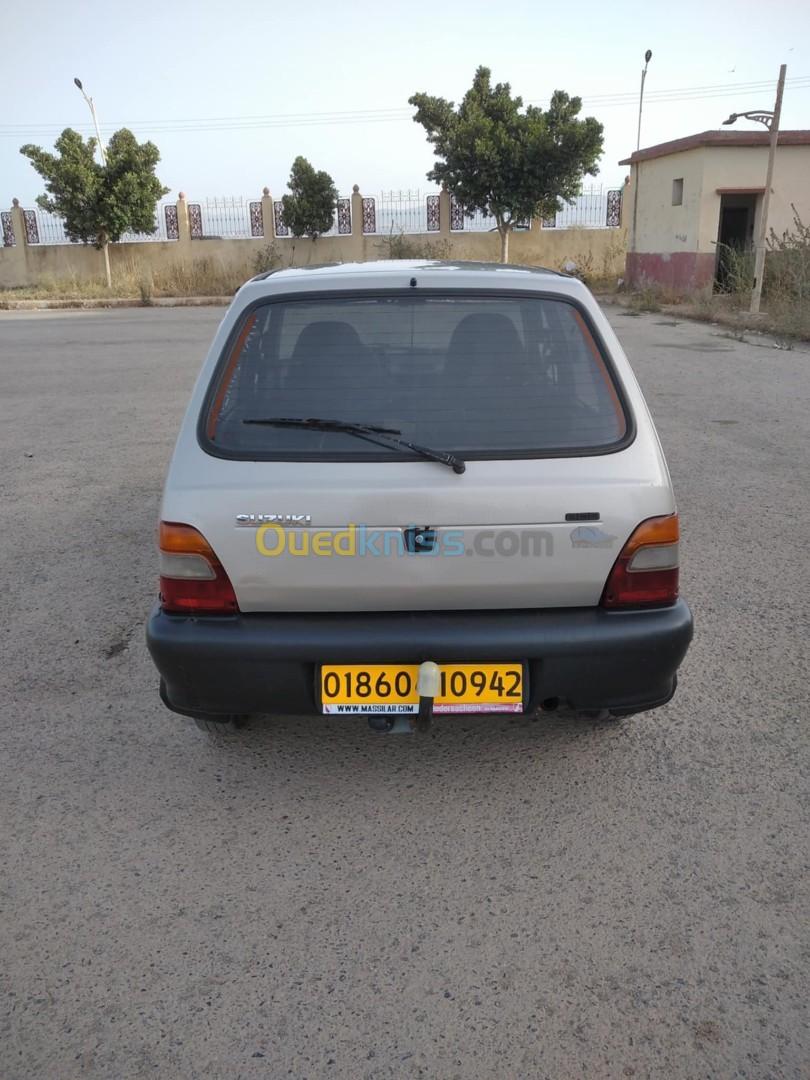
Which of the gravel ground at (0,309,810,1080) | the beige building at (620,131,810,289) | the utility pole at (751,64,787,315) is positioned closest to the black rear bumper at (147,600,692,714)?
the gravel ground at (0,309,810,1080)

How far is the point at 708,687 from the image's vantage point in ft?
Result: 12.1

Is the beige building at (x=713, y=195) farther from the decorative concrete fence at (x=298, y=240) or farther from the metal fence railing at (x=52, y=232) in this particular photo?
the metal fence railing at (x=52, y=232)

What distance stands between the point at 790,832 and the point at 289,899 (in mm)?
1481

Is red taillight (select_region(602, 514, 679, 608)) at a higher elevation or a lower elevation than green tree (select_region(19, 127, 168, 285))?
lower

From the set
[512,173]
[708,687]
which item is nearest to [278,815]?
[708,687]

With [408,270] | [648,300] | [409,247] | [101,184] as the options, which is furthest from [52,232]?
[408,270]

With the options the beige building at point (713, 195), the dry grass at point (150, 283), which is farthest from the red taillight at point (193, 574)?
the dry grass at point (150, 283)

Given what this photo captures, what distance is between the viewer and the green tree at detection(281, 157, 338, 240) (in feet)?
114

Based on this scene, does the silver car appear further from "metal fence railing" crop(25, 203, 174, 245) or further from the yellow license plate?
"metal fence railing" crop(25, 203, 174, 245)

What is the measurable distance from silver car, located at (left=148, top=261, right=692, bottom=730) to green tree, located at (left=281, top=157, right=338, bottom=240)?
3409cm

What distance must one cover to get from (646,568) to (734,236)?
25.8 m

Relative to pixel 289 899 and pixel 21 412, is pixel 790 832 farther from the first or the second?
pixel 21 412

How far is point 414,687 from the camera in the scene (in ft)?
8.78

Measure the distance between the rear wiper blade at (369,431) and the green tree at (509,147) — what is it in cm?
3054
